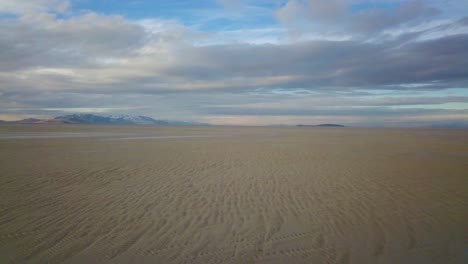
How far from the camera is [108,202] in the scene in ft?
26.4

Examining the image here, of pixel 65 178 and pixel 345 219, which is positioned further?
pixel 65 178

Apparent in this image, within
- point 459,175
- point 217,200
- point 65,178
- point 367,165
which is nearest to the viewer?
point 217,200

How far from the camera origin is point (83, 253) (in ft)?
16.5

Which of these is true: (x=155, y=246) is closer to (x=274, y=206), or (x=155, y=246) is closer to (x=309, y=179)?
(x=274, y=206)

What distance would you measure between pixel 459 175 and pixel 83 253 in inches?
545

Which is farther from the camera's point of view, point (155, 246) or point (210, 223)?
point (210, 223)

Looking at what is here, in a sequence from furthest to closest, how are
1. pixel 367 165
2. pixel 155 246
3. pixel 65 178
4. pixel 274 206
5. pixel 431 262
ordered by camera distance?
pixel 367 165
pixel 65 178
pixel 274 206
pixel 155 246
pixel 431 262

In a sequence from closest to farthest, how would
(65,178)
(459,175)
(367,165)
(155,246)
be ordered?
(155,246) → (65,178) → (459,175) → (367,165)

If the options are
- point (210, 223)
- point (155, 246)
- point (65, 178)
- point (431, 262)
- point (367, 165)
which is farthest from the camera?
point (367, 165)

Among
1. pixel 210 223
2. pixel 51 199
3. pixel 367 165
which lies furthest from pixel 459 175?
pixel 51 199

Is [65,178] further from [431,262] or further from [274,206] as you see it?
[431,262]

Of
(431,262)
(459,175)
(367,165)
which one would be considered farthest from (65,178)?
(459,175)

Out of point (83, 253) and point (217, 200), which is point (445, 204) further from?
point (83, 253)

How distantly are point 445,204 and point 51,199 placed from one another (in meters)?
10.3
